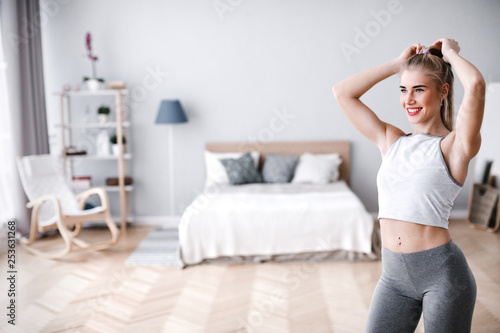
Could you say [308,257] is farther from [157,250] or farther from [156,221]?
[156,221]

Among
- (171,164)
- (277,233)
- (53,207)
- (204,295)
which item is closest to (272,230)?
(277,233)

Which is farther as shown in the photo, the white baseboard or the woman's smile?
the white baseboard

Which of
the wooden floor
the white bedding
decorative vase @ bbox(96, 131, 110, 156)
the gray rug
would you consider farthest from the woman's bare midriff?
decorative vase @ bbox(96, 131, 110, 156)

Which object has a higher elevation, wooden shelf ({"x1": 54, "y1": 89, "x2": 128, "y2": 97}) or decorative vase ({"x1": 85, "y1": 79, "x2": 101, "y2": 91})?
decorative vase ({"x1": 85, "y1": 79, "x2": 101, "y2": 91})

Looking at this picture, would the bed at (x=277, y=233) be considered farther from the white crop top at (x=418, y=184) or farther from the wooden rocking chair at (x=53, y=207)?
the white crop top at (x=418, y=184)

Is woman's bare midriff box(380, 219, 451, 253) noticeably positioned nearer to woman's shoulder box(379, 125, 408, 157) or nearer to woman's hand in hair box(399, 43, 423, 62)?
woman's shoulder box(379, 125, 408, 157)

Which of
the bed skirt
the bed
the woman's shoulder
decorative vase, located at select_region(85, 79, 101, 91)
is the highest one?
decorative vase, located at select_region(85, 79, 101, 91)

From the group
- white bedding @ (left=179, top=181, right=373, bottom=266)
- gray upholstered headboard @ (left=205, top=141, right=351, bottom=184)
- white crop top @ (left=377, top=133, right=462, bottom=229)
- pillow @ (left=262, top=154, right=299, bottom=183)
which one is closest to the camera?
white crop top @ (left=377, top=133, right=462, bottom=229)

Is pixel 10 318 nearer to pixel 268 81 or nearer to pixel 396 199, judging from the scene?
pixel 396 199

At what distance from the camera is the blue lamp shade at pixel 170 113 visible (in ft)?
14.9

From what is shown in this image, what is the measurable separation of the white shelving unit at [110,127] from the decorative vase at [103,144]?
7cm

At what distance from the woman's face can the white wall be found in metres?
3.53

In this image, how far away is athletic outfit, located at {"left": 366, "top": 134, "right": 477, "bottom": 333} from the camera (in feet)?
3.93

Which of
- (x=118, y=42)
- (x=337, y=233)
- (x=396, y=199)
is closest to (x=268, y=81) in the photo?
(x=118, y=42)
